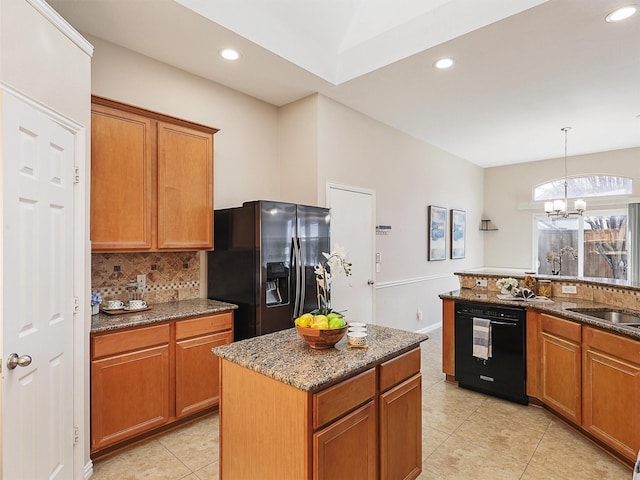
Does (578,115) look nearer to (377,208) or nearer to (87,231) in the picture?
(377,208)

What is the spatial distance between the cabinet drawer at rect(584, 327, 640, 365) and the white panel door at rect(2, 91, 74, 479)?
3490 millimetres

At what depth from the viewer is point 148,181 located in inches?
113

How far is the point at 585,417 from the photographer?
8.97 ft

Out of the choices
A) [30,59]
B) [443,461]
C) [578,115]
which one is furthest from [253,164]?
[578,115]

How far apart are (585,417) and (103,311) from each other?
3.75 meters

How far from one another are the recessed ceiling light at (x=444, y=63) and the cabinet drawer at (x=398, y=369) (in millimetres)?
2572

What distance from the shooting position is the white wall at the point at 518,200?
21.7 feet

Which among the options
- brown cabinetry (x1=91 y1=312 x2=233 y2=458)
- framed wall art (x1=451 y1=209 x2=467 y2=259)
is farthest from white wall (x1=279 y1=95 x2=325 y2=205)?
framed wall art (x1=451 y1=209 x2=467 y2=259)

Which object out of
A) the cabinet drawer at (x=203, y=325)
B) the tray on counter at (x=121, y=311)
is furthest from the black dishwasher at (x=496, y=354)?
the tray on counter at (x=121, y=311)

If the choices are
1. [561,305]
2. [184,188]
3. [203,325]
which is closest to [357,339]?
[203,325]

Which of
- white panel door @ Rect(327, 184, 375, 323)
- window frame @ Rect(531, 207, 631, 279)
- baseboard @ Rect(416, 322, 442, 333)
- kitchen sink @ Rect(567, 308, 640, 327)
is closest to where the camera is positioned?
kitchen sink @ Rect(567, 308, 640, 327)

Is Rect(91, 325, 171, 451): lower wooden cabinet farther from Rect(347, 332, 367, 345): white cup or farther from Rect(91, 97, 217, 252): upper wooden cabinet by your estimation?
Rect(347, 332, 367, 345): white cup

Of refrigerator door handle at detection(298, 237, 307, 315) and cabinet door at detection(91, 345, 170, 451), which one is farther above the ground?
refrigerator door handle at detection(298, 237, 307, 315)

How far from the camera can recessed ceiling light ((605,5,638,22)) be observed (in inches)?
99.8
